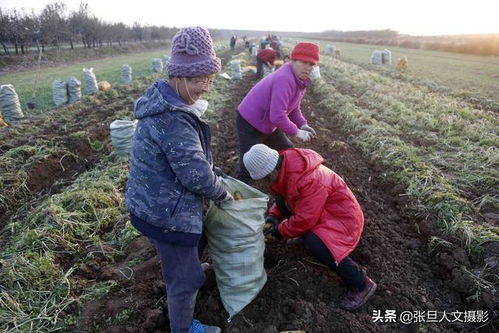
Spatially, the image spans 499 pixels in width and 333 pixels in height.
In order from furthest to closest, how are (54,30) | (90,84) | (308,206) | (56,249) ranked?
1. (54,30)
2. (90,84)
3. (56,249)
4. (308,206)

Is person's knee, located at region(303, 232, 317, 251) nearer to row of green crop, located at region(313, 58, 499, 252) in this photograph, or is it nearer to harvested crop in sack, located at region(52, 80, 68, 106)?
row of green crop, located at region(313, 58, 499, 252)

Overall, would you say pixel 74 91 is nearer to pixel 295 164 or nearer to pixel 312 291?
pixel 295 164

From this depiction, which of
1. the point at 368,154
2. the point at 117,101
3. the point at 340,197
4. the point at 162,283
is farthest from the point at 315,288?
the point at 117,101

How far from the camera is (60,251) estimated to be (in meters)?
3.32

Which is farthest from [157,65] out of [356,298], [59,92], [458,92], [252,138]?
[356,298]

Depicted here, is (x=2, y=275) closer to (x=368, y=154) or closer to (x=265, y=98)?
(x=265, y=98)

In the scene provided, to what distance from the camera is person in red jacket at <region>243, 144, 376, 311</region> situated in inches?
97.3

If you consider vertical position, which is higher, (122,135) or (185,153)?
(185,153)

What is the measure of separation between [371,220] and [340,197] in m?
1.40

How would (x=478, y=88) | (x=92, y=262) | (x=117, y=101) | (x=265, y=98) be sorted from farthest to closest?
(x=478, y=88), (x=117, y=101), (x=265, y=98), (x=92, y=262)

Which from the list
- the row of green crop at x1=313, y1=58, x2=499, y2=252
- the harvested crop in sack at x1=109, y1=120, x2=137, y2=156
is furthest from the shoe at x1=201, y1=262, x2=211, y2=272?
the harvested crop in sack at x1=109, y1=120, x2=137, y2=156

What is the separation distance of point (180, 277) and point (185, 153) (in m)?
0.80

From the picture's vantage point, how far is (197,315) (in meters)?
2.64

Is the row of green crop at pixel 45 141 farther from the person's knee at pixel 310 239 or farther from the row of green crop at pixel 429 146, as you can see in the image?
the row of green crop at pixel 429 146
